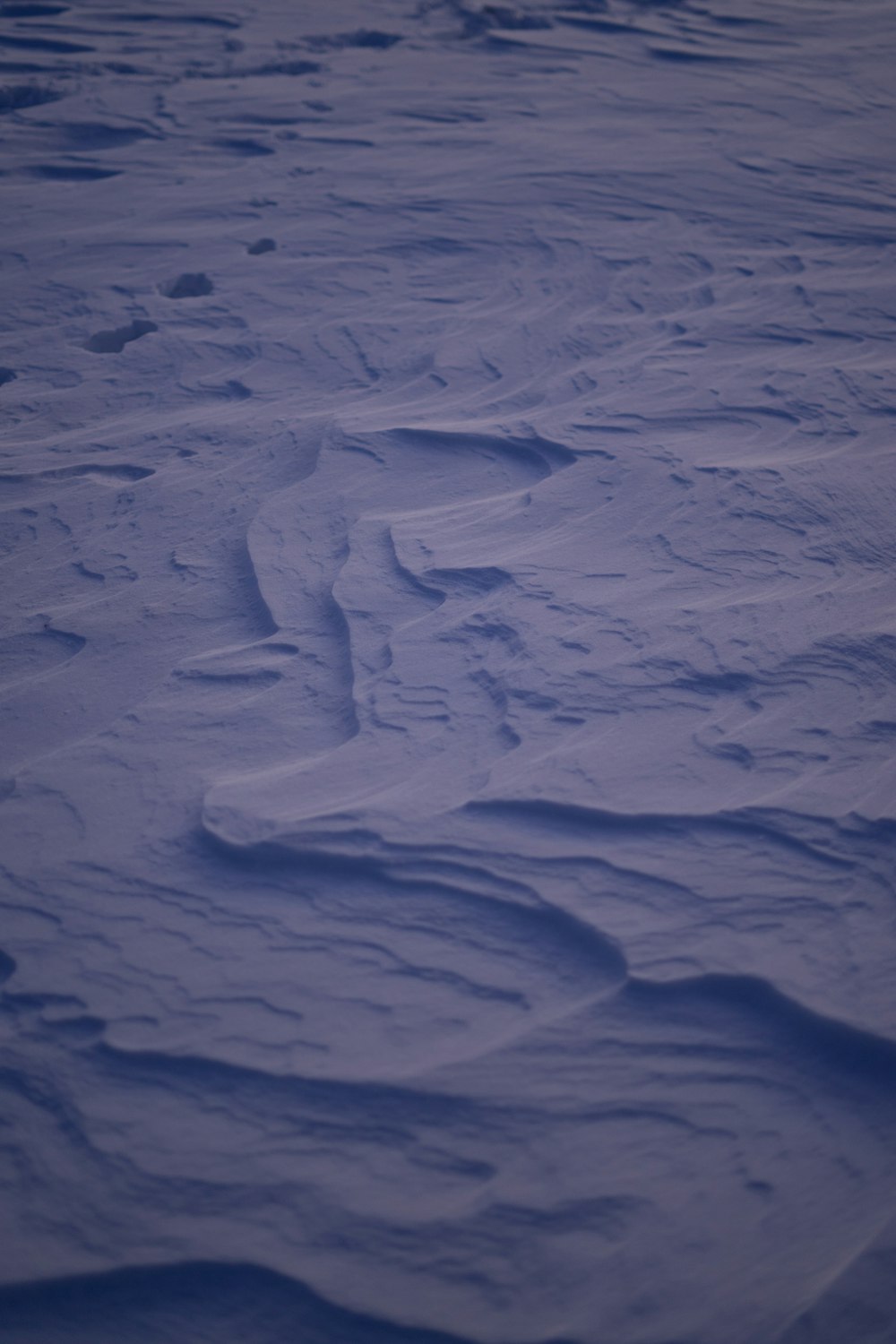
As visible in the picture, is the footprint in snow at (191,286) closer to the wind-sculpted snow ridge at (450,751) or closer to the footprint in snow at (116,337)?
the wind-sculpted snow ridge at (450,751)

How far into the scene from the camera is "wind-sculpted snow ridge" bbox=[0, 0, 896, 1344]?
1.19m

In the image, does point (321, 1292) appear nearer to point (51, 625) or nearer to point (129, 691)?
point (129, 691)

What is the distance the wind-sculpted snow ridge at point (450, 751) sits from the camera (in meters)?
1.19

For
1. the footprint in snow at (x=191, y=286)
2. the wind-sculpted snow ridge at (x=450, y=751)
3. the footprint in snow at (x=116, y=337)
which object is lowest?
the wind-sculpted snow ridge at (x=450, y=751)

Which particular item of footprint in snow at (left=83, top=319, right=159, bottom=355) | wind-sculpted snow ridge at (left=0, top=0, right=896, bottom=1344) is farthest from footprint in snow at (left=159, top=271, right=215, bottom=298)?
footprint in snow at (left=83, top=319, right=159, bottom=355)

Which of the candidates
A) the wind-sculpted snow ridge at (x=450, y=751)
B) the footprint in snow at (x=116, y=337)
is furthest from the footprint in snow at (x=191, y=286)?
the footprint in snow at (x=116, y=337)

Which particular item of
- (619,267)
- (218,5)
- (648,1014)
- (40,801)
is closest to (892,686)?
(648,1014)

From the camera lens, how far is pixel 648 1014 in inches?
53.7

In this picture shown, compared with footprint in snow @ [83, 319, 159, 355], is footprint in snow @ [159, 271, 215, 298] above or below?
above

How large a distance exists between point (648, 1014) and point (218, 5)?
4.88 metres

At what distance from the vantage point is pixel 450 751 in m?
1.71

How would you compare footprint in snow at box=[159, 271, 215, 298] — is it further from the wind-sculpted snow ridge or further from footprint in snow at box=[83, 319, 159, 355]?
footprint in snow at box=[83, 319, 159, 355]

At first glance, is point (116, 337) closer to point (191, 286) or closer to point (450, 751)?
point (191, 286)

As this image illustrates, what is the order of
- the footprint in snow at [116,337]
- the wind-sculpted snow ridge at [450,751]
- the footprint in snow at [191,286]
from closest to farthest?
1. the wind-sculpted snow ridge at [450,751]
2. the footprint in snow at [116,337]
3. the footprint in snow at [191,286]
